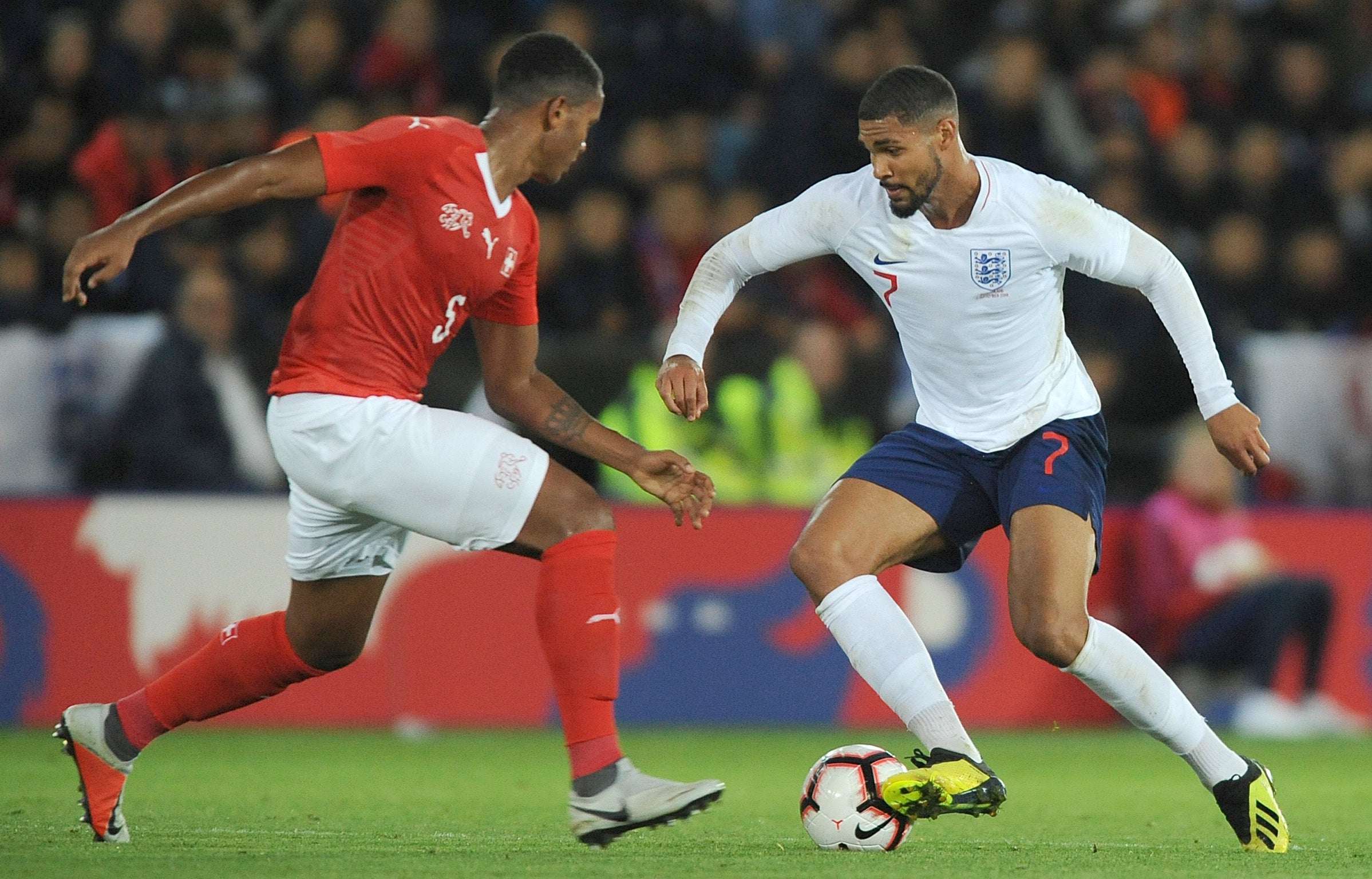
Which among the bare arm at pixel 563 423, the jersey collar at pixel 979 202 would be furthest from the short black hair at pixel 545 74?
the jersey collar at pixel 979 202

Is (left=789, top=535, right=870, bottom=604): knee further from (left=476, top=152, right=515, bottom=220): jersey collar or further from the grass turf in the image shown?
(left=476, top=152, right=515, bottom=220): jersey collar

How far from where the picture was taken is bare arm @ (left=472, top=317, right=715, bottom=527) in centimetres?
460

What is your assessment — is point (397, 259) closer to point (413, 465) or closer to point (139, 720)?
point (413, 465)

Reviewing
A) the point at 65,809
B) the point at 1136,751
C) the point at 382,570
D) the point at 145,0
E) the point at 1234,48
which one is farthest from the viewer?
the point at 1234,48

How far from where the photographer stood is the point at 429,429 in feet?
14.6

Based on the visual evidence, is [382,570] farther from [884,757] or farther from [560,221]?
[560,221]

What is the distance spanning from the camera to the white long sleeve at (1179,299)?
5.08 m

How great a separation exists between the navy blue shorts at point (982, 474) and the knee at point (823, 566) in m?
0.27

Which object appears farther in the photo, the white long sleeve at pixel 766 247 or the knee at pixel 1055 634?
the white long sleeve at pixel 766 247

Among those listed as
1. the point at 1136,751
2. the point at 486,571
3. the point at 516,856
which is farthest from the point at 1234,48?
the point at 516,856

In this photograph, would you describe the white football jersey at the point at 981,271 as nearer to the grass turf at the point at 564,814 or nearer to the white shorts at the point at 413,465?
the white shorts at the point at 413,465

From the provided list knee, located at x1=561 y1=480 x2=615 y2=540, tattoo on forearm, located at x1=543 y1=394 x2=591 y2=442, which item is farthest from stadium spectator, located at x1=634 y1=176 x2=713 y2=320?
knee, located at x1=561 y1=480 x2=615 y2=540

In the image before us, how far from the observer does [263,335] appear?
9.29 m

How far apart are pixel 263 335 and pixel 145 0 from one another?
234 centimetres
